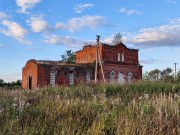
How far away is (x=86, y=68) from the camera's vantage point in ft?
196

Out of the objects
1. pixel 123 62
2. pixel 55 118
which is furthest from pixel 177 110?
pixel 123 62

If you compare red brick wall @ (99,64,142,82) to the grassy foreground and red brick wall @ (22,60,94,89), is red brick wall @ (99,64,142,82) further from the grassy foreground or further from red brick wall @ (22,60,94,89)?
the grassy foreground

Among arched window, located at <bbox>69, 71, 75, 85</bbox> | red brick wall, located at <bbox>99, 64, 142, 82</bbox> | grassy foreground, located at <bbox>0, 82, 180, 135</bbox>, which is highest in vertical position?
red brick wall, located at <bbox>99, 64, 142, 82</bbox>

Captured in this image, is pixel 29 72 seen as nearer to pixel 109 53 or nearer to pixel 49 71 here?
pixel 49 71

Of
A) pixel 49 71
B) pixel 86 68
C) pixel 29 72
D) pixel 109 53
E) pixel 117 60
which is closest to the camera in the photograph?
pixel 49 71

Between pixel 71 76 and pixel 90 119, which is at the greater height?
pixel 71 76

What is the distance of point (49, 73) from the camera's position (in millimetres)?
56312

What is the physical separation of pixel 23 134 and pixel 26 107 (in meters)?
2.03

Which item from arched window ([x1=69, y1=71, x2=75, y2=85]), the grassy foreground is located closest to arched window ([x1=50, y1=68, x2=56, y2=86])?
arched window ([x1=69, y1=71, x2=75, y2=85])

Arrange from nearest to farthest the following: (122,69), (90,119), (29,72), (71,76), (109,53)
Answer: (90,119) → (71,76) → (29,72) → (109,53) → (122,69)

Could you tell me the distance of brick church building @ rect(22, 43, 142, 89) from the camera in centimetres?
5631

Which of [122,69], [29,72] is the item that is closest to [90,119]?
[29,72]

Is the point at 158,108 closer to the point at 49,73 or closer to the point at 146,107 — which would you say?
the point at 146,107

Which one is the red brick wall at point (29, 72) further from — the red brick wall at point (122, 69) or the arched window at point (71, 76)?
the red brick wall at point (122, 69)
